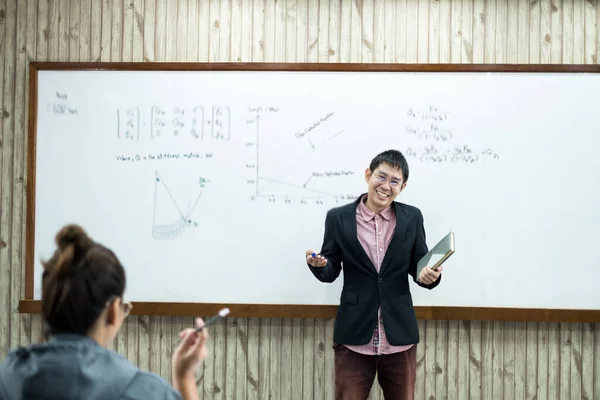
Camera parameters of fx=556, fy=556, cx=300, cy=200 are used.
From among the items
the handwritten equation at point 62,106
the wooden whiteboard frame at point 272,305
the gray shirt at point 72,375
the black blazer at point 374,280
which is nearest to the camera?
the gray shirt at point 72,375

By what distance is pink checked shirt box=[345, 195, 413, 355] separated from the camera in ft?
7.37

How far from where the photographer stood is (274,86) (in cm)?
268

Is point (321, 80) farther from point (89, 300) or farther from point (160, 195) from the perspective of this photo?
point (89, 300)

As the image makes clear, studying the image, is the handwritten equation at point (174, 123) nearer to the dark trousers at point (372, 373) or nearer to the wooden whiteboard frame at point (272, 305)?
the wooden whiteboard frame at point (272, 305)

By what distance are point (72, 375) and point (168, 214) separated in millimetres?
1672

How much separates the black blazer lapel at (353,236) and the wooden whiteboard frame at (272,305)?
455mm

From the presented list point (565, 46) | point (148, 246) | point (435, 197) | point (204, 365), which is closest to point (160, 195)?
point (148, 246)

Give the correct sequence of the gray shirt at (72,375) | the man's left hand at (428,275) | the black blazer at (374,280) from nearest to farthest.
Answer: the gray shirt at (72,375), the man's left hand at (428,275), the black blazer at (374,280)

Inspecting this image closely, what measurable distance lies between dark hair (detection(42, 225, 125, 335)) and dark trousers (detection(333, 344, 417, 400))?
137 cm

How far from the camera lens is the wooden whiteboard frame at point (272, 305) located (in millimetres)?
2609

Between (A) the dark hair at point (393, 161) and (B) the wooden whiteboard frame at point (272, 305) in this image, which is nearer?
(A) the dark hair at point (393, 161)

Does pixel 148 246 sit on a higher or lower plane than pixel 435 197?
lower

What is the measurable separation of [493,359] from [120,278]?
2.09 m

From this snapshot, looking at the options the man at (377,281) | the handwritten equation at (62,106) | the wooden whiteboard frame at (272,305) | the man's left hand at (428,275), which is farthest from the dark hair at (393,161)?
the handwritten equation at (62,106)
